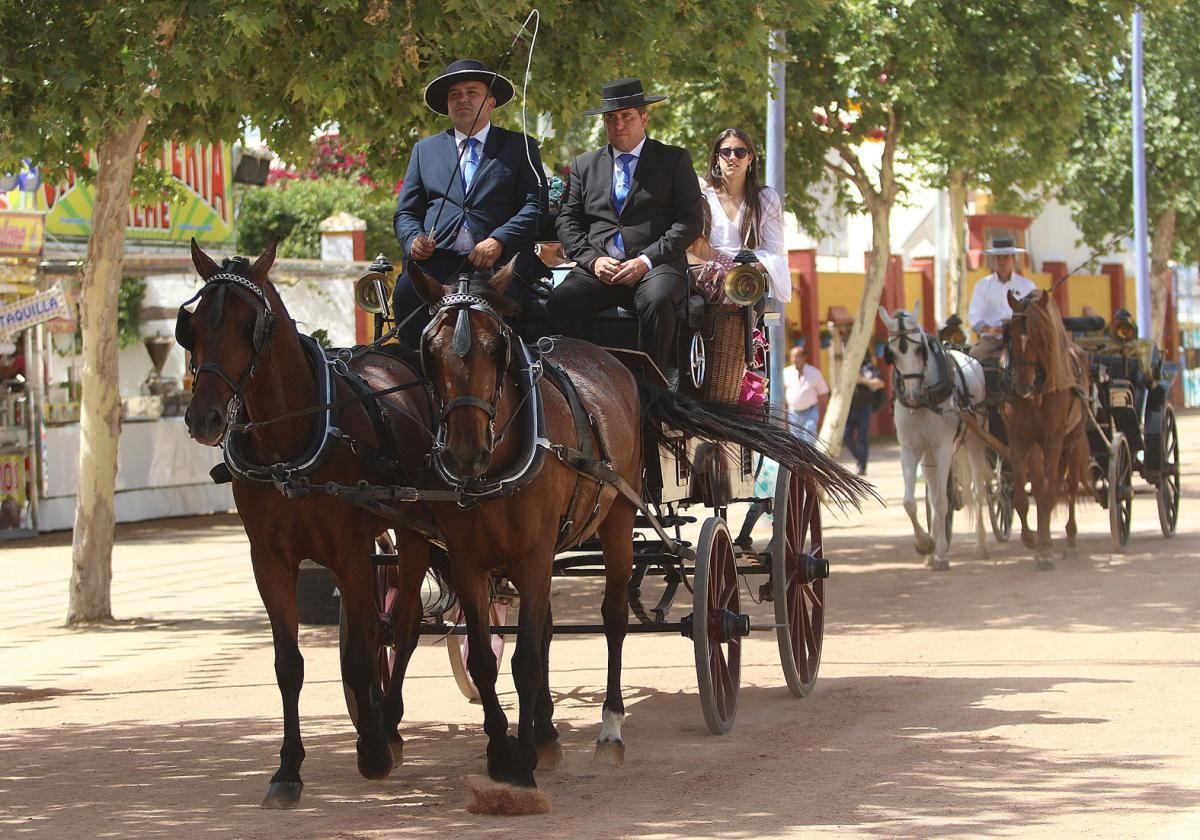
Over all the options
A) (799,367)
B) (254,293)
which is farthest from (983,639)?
(799,367)

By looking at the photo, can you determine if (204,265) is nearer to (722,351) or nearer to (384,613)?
(384,613)

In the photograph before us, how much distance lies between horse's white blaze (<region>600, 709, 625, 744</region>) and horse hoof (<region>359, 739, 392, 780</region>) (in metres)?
0.95

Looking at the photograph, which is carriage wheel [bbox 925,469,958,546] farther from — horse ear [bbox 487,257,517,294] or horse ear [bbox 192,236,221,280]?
horse ear [bbox 192,236,221,280]

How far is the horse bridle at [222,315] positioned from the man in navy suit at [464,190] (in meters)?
1.11

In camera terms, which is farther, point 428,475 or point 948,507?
point 948,507

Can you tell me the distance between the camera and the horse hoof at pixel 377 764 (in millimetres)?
7211

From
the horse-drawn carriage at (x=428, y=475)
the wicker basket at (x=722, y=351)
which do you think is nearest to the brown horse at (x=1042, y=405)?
the wicker basket at (x=722, y=351)

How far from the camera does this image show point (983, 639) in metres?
11.3

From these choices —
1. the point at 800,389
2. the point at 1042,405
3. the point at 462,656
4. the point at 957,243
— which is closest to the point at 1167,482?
the point at 1042,405

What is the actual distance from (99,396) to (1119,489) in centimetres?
904

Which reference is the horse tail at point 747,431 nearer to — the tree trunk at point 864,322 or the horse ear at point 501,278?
the horse ear at point 501,278

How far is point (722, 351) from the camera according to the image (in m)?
8.92

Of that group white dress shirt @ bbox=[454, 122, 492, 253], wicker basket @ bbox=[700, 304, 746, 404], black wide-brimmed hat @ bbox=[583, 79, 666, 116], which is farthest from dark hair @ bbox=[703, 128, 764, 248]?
white dress shirt @ bbox=[454, 122, 492, 253]

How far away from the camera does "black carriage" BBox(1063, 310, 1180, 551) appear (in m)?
16.4
